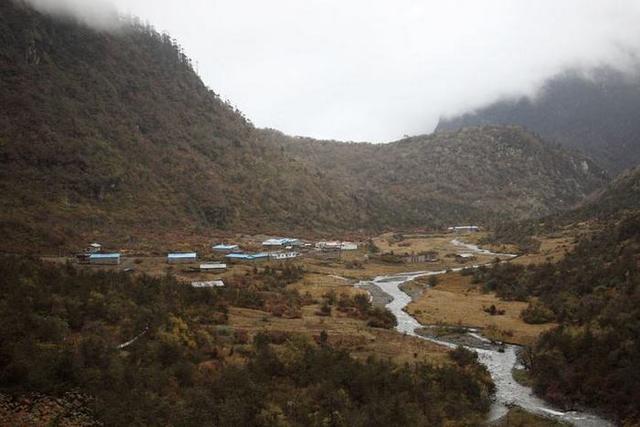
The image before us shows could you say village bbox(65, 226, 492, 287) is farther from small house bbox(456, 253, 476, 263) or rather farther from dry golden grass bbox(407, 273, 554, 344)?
dry golden grass bbox(407, 273, 554, 344)

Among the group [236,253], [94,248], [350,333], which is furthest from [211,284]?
[236,253]

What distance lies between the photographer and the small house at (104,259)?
289 ft

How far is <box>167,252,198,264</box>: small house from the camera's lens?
95.8 m

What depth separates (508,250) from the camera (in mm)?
143750

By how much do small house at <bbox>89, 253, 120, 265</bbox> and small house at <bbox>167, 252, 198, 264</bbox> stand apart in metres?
8.98

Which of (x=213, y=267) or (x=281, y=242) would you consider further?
(x=281, y=242)

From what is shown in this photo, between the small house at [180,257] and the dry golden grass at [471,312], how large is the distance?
3977 cm

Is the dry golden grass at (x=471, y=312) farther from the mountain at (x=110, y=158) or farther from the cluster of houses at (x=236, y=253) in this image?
the mountain at (x=110, y=158)

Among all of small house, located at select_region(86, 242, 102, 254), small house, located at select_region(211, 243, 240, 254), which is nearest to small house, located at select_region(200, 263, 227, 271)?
small house, located at select_region(211, 243, 240, 254)

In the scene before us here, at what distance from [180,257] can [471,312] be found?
163ft

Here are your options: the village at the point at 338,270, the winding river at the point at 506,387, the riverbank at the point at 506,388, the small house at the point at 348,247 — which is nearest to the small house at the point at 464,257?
the village at the point at 338,270

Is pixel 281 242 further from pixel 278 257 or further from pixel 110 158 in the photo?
pixel 110 158

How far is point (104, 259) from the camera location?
88812 millimetres

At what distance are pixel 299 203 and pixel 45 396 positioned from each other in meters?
163
